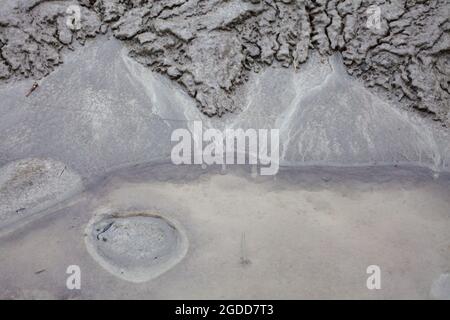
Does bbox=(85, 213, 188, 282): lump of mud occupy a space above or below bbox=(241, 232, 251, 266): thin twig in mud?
below

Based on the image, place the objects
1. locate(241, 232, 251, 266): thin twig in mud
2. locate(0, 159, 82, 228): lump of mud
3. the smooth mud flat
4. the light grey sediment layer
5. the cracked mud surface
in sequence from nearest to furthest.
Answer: the smooth mud flat, locate(241, 232, 251, 266): thin twig in mud, locate(0, 159, 82, 228): lump of mud, the light grey sediment layer, the cracked mud surface

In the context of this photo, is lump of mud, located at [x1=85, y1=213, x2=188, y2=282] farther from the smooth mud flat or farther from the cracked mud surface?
the cracked mud surface

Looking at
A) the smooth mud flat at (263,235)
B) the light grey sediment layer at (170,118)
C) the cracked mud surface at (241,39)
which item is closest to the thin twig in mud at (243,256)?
the smooth mud flat at (263,235)

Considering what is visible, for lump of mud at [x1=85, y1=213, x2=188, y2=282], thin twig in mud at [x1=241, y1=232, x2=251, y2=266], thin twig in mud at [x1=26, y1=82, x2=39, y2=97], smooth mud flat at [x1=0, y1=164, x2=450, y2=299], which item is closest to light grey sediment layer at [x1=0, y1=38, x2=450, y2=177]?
thin twig in mud at [x1=26, y1=82, x2=39, y2=97]

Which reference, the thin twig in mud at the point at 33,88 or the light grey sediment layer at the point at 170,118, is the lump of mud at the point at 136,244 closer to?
the light grey sediment layer at the point at 170,118

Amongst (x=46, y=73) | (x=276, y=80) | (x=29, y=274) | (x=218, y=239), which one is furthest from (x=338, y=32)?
(x=29, y=274)

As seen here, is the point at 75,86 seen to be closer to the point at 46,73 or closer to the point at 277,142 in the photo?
the point at 46,73
